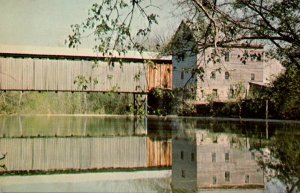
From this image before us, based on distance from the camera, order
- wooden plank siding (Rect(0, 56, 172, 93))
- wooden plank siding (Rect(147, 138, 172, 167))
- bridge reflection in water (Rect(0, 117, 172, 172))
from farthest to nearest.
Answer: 1. wooden plank siding (Rect(0, 56, 172, 93))
2. wooden plank siding (Rect(147, 138, 172, 167))
3. bridge reflection in water (Rect(0, 117, 172, 172))

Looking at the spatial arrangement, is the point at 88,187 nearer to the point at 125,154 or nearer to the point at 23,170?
the point at 23,170

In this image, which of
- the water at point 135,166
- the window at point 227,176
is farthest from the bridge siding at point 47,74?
the window at point 227,176

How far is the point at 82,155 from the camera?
1400 centimetres

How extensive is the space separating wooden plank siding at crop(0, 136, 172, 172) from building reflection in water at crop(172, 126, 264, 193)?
1.95ft

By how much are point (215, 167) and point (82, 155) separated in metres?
4.10

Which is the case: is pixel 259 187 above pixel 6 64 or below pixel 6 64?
below

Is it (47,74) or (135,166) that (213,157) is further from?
(47,74)

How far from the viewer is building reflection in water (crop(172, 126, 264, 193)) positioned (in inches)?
349

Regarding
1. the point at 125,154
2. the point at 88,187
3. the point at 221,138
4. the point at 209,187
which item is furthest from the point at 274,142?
the point at 88,187

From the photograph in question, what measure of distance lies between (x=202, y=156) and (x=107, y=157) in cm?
257

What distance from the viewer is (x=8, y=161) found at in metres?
12.6

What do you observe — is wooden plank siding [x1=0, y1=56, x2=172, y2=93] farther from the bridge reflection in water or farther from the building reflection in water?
the building reflection in water

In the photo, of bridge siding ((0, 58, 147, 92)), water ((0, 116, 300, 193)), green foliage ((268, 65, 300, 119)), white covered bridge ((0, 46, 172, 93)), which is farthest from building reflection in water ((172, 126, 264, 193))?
bridge siding ((0, 58, 147, 92))

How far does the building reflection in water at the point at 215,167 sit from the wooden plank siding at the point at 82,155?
593 millimetres
